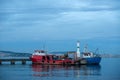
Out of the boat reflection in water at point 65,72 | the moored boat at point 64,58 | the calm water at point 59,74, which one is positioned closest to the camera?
the calm water at point 59,74

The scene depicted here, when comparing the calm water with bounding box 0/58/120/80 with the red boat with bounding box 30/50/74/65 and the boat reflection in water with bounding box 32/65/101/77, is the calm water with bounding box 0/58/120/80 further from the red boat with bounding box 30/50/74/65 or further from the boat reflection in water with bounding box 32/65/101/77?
the red boat with bounding box 30/50/74/65

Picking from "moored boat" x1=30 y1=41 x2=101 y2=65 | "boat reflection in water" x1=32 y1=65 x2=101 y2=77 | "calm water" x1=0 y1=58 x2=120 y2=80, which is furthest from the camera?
"moored boat" x1=30 y1=41 x2=101 y2=65

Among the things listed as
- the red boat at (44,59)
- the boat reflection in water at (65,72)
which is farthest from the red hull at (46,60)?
the boat reflection in water at (65,72)

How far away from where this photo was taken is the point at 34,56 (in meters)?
122

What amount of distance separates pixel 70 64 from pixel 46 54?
9.94 meters

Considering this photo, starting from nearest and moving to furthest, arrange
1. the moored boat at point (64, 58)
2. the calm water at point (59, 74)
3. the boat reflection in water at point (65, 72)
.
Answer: the calm water at point (59, 74), the boat reflection in water at point (65, 72), the moored boat at point (64, 58)

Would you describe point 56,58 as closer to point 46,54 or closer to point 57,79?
point 46,54

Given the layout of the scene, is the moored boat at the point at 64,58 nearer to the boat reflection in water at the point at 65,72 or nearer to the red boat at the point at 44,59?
the red boat at the point at 44,59

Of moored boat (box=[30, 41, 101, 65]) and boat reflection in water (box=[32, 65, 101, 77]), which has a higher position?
moored boat (box=[30, 41, 101, 65])

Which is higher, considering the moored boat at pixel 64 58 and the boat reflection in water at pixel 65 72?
the moored boat at pixel 64 58

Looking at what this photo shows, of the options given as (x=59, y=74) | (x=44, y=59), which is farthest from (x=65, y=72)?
(x=44, y=59)

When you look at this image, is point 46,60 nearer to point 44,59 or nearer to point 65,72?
point 44,59

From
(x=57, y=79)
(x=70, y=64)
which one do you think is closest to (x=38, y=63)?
(x=70, y=64)

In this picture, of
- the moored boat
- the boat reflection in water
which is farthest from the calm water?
the moored boat
